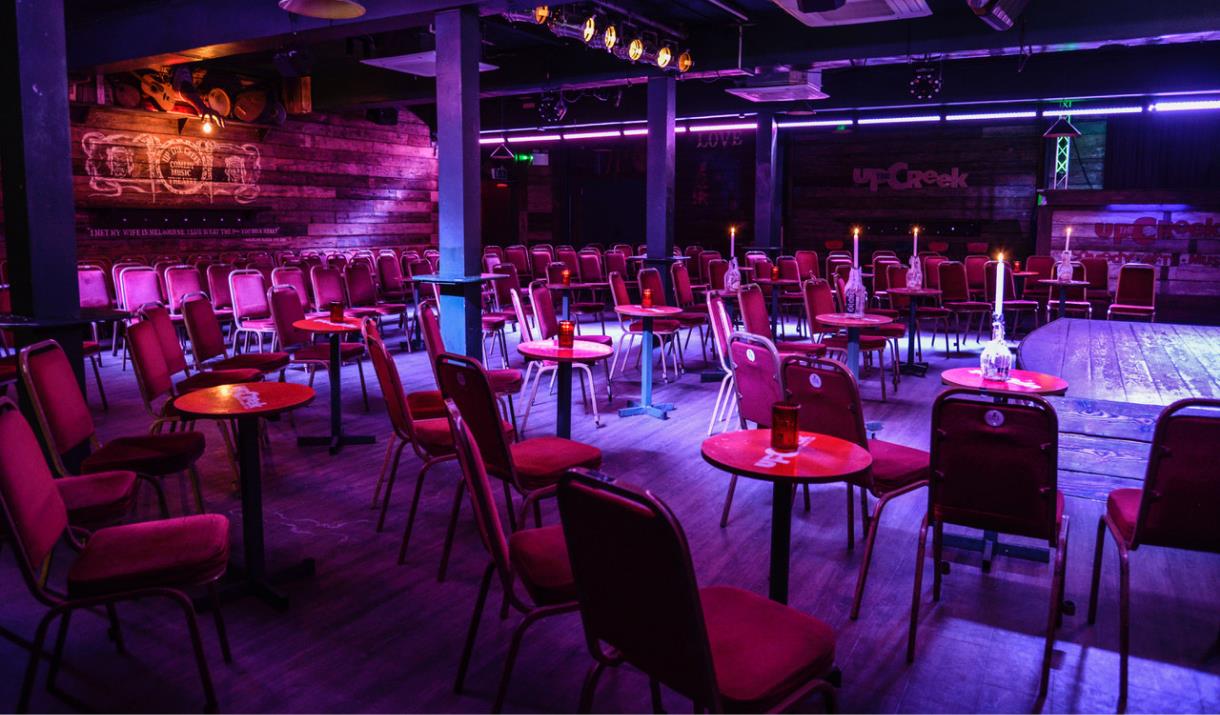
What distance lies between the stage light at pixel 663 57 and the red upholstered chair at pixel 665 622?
838 centimetres

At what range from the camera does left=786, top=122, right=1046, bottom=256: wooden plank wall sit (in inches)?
554

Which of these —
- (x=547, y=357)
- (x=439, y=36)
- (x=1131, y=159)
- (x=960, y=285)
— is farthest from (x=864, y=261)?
(x=547, y=357)

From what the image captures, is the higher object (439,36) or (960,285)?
(439,36)

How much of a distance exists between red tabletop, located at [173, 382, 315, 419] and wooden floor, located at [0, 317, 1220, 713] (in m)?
0.74

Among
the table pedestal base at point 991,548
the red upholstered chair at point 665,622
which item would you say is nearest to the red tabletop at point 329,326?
the table pedestal base at point 991,548

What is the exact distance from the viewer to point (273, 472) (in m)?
4.82

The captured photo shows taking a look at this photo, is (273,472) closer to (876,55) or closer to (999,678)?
(999,678)

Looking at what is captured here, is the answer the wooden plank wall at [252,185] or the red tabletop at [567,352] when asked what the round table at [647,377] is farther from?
the wooden plank wall at [252,185]

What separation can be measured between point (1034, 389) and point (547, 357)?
2355mm

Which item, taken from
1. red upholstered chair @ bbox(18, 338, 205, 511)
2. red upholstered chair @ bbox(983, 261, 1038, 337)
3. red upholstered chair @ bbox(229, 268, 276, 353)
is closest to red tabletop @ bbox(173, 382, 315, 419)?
red upholstered chair @ bbox(18, 338, 205, 511)

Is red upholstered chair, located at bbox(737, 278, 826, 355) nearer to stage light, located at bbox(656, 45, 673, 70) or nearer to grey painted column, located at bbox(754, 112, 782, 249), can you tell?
stage light, located at bbox(656, 45, 673, 70)

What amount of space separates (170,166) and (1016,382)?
440 inches

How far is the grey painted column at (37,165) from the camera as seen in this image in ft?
14.4

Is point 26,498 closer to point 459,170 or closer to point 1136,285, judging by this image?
point 459,170
